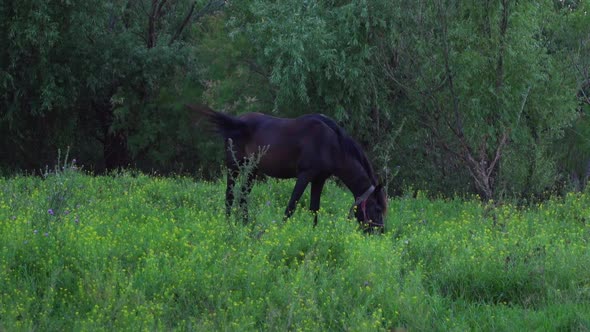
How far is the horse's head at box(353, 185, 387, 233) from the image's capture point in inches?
404

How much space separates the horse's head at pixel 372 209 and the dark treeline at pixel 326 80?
1.51 meters

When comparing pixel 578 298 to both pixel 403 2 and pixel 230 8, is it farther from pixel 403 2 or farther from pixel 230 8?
pixel 230 8

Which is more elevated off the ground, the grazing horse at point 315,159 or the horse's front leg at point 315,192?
the grazing horse at point 315,159

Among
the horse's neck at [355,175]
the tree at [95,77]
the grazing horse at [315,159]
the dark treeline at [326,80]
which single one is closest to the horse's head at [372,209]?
the grazing horse at [315,159]

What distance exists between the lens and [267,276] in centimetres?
734

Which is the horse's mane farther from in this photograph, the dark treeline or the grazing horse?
the dark treeline

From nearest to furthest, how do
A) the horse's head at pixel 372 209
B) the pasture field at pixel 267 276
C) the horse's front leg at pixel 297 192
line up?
the pasture field at pixel 267 276 → the horse's head at pixel 372 209 → the horse's front leg at pixel 297 192

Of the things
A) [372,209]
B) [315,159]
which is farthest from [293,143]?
[372,209]

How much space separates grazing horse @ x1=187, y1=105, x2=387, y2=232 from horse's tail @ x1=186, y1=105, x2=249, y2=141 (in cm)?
2

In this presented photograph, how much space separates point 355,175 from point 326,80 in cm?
1104

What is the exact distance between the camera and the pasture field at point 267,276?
252 inches

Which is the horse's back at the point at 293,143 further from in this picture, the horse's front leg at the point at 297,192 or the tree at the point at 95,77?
the tree at the point at 95,77

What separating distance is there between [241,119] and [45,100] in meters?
14.0

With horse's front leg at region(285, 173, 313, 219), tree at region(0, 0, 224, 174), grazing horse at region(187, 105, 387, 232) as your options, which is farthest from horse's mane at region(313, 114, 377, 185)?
tree at region(0, 0, 224, 174)
